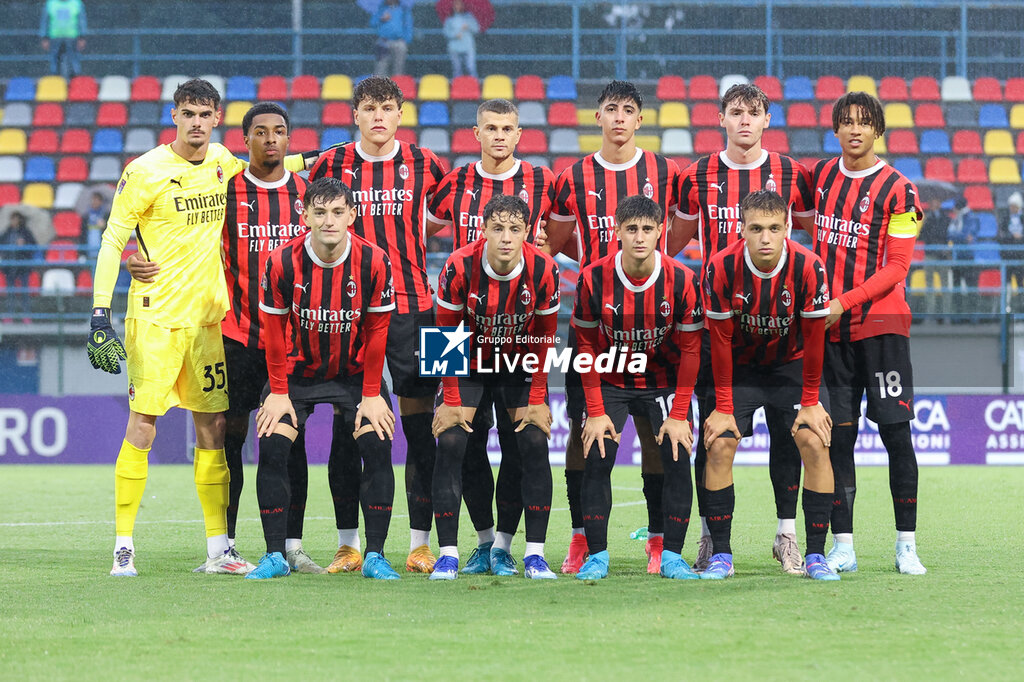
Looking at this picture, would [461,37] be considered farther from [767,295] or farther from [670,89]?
[767,295]

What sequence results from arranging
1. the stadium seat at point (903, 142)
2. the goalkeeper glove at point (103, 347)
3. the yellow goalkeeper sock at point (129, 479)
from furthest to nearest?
the stadium seat at point (903, 142), the yellow goalkeeper sock at point (129, 479), the goalkeeper glove at point (103, 347)

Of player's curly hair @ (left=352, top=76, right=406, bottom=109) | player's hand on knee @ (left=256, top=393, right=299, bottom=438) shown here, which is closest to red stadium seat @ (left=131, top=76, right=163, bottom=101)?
player's curly hair @ (left=352, top=76, right=406, bottom=109)

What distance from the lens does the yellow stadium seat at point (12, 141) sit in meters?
17.1

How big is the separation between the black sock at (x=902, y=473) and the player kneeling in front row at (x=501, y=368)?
148cm

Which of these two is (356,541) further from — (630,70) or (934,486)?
(630,70)

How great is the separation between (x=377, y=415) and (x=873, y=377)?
2.10m

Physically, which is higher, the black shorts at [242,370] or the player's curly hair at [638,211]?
the player's curly hair at [638,211]

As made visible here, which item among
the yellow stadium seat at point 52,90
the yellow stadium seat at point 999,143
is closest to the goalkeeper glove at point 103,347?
the yellow stadium seat at point 52,90

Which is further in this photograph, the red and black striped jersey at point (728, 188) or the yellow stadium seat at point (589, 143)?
the yellow stadium seat at point (589, 143)

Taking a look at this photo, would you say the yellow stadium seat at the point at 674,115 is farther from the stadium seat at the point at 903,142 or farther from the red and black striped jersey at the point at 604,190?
the red and black striped jersey at the point at 604,190

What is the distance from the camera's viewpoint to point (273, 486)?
5.14m

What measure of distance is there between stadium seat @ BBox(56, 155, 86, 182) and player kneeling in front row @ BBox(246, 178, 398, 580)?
12.5m

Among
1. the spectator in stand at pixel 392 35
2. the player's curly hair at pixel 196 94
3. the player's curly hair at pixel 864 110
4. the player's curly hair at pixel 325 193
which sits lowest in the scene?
the player's curly hair at pixel 325 193

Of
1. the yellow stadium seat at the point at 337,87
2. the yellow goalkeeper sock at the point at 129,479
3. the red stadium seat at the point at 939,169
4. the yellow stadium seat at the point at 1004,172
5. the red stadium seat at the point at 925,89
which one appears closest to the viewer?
the yellow goalkeeper sock at the point at 129,479
